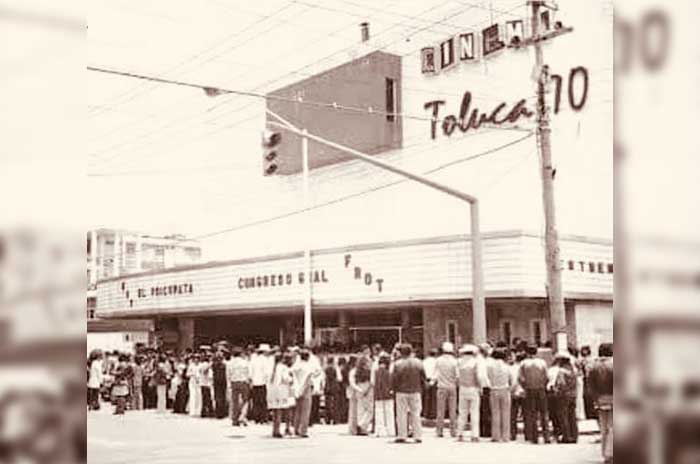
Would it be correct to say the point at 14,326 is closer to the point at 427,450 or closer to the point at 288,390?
the point at 427,450

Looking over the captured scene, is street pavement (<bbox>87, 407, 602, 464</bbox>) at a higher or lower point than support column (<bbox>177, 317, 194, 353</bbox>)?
lower

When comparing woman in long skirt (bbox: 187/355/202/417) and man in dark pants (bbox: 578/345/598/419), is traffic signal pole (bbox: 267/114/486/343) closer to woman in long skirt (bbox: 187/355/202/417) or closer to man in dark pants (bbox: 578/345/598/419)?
man in dark pants (bbox: 578/345/598/419)

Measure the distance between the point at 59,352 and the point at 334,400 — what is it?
556 cm

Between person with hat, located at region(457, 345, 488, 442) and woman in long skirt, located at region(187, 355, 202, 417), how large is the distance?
326cm

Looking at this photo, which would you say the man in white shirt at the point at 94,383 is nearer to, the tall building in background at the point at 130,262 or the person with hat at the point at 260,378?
the tall building in background at the point at 130,262

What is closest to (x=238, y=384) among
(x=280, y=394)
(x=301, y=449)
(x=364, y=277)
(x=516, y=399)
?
(x=280, y=394)

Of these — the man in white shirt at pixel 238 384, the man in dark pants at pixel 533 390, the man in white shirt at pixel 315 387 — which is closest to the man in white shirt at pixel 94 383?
the man in white shirt at pixel 238 384

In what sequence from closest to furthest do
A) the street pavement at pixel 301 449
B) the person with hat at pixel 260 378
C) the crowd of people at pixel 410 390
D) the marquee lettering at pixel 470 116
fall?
the street pavement at pixel 301 449
the crowd of people at pixel 410 390
the person with hat at pixel 260 378
the marquee lettering at pixel 470 116

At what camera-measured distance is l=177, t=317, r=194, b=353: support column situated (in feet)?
40.5

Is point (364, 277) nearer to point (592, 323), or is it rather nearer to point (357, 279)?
point (357, 279)

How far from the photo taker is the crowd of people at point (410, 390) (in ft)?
20.0

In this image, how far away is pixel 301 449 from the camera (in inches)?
234

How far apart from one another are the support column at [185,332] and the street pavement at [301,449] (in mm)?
4789

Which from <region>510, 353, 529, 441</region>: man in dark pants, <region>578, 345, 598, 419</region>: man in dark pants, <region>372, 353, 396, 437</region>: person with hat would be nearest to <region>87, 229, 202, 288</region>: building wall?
<region>372, 353, 396, 437</region>: person with hat
